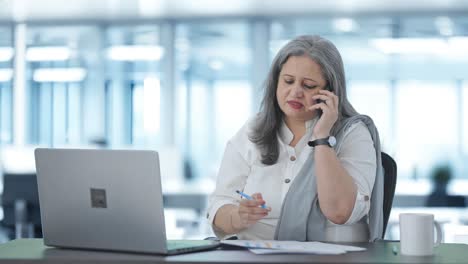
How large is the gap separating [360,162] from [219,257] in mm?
799

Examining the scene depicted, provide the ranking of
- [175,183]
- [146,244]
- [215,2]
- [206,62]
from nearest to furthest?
1. [146,244]
2. [175,183]
3. [215,2]
4. [206,62]

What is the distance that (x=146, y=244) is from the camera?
6.27ft

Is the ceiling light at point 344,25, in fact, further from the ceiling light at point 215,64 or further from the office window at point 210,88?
the ceiling light at point 215,64

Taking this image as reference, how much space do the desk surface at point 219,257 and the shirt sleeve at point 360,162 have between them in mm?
344

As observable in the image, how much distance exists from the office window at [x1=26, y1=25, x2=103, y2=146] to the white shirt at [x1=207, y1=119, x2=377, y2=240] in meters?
7.91

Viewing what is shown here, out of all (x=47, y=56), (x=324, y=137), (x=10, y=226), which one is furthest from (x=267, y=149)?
(x=47, y=56)

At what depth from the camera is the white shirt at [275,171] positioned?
8.05 ft

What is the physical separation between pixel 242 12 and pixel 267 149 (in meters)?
7.29

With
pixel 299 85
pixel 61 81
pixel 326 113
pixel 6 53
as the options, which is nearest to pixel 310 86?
pixel 299 85

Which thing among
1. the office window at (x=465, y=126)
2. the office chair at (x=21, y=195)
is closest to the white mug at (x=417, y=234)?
the office chair at (x=21, y=195)

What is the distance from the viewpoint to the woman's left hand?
2.42 metres

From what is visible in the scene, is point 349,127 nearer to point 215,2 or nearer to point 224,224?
point 224,224

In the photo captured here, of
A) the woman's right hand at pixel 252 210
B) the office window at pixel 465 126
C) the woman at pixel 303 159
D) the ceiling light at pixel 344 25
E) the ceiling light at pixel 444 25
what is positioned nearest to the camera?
the woman's right hand at pixel 252 210

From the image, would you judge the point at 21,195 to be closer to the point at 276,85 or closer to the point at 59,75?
the point at 59,75
